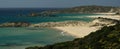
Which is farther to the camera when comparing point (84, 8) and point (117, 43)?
point (84, 8)

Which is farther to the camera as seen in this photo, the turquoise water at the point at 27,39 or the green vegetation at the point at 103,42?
Result: the turquoise water at the point at 27,39

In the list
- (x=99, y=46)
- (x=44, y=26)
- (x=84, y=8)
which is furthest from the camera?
(x=84, y=8)

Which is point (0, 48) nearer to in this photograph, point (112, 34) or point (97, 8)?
point (112, 34)

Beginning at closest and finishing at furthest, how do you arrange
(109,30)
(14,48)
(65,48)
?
(65,48) → (109,30) → (14,48)

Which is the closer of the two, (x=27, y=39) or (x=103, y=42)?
(x=103, y=42)

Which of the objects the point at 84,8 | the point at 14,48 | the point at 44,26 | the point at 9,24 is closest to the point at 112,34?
the point at 14,48

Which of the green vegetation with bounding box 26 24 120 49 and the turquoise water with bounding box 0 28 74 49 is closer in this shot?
the green vegetation with bounding box 26 24 120 49

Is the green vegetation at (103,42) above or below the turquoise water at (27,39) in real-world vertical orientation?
above

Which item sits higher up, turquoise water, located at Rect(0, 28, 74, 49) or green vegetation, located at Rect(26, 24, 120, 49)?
green vegetation, located at Rect(26, 24, 120, 49)

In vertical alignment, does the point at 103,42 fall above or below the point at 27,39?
above

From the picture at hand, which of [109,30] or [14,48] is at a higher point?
[109,30]
